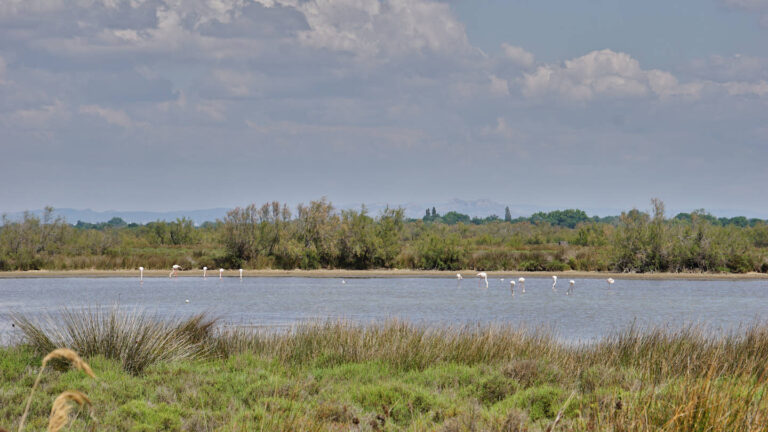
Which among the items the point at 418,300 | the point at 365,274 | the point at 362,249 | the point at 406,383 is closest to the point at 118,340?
the point at 406,383

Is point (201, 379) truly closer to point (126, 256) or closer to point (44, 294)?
point (44, 294)

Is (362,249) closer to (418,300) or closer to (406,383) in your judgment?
(418,300)

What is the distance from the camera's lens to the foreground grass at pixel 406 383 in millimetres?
6638

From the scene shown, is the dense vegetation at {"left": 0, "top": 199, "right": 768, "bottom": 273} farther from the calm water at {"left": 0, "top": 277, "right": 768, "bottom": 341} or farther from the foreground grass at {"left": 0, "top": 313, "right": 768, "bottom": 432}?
the foreground grass at {"left": 0, "top": 313, "right": 768, "bottom": 432}

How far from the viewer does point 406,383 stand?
A: 9.95m

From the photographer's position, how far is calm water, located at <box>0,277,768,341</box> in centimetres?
2094

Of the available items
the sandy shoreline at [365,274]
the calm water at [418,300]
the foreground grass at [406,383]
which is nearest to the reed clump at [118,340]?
the foreground grass at [406,383]

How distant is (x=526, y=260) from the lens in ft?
150

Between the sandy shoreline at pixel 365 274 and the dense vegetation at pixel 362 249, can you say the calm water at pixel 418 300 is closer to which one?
the sandy shoreline at pixel 365 274

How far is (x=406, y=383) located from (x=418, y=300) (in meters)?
17.5

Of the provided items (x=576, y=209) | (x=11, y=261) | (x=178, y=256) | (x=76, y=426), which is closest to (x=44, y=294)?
(x=11, y=261)

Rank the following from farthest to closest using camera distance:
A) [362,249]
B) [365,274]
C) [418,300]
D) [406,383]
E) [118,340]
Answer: [362,249], [365,274], [418,300], [118,340], [406,383]

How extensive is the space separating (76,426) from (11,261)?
36778 mm

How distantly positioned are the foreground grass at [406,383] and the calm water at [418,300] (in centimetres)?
467
